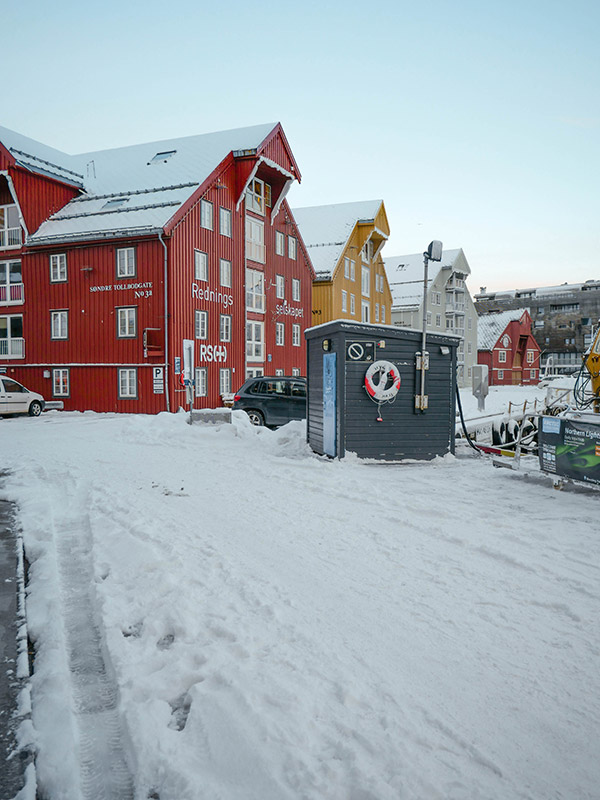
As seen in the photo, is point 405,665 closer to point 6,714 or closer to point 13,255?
point 6,714

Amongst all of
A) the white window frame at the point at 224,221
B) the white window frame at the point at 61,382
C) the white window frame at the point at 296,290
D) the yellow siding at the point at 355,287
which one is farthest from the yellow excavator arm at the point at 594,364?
the yellow siding at the point at 355,287

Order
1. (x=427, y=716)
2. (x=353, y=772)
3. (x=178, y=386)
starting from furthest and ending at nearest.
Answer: (x=178, y=386) → (x=427, y=716) → (x=353, y=772)

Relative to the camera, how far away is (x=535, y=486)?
9734mm

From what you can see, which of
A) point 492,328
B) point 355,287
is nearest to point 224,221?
point 355,287

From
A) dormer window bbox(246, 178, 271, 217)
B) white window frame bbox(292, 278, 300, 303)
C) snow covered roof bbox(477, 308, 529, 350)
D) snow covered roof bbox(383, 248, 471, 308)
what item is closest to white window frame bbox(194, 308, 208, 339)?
dormer window bbox(246, 178, 271, 217)

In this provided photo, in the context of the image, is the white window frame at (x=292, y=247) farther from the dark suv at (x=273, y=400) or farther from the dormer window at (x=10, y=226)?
the dark suv at (x=273, y=400)

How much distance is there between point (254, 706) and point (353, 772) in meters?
0.70

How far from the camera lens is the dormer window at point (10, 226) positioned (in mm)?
29938

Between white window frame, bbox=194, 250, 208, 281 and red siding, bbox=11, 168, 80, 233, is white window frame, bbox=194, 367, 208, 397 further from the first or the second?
red siding, bbox=11, 168, 80, 233

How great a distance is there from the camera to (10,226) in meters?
30.0

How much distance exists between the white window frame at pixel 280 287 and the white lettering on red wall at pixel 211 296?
5.62 m

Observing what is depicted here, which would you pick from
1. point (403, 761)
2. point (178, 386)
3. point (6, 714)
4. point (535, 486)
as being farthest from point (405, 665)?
point (178, 386)

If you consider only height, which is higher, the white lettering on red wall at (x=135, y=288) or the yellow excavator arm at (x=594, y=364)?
the white lettering on red wall at (x=135, y=288)

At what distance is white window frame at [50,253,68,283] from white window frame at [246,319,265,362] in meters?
9.50
